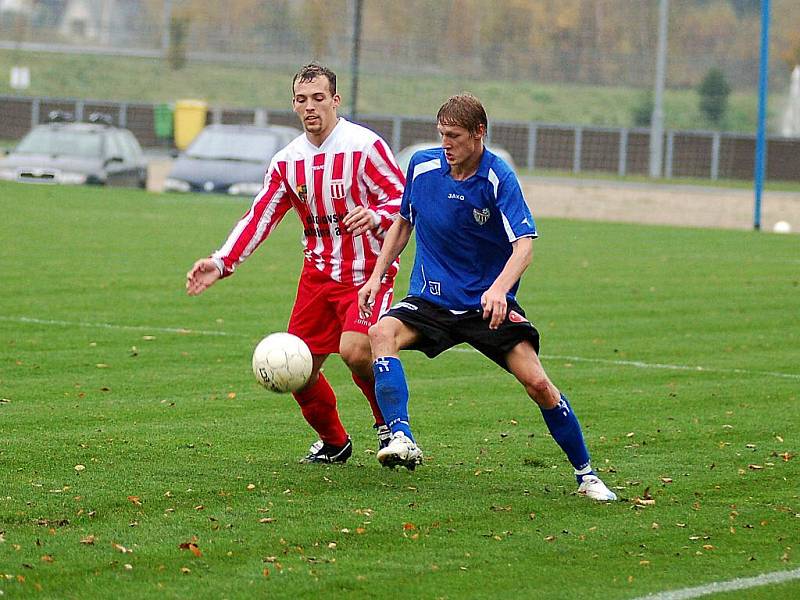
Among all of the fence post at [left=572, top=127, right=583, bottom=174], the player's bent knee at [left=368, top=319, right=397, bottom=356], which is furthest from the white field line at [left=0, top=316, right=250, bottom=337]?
the fence post at [left=572, top=127, right=583, bottom=174]

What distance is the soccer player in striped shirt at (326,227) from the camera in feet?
24.1

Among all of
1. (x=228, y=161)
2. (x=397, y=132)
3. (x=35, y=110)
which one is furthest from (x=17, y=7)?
(x=228, y=161)

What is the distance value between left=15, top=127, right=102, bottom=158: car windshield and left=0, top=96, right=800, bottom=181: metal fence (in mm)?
14942

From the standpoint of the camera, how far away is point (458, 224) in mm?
6906

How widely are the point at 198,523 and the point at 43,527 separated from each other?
24.8 inches

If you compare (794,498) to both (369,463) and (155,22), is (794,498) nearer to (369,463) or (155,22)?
(369,463)

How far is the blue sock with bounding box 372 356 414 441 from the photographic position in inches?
268

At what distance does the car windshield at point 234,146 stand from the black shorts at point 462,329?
22849 millimetres

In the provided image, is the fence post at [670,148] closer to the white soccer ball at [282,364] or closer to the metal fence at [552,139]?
the metal fence at [552,139]

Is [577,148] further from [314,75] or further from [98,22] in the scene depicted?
[314,75]

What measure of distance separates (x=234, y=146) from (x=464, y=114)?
23.9 metres

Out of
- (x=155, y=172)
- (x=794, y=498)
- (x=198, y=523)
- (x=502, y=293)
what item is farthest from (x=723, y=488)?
(x=155, y=172)

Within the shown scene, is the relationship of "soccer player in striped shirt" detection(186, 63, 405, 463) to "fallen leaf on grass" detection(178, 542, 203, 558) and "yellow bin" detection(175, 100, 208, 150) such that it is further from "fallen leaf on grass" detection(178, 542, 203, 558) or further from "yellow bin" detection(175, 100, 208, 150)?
"yellow bin" detection(175, 100, 208, 150)

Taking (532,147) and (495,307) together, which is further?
(532,147)
